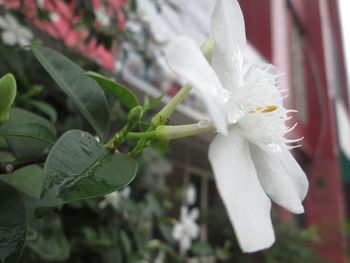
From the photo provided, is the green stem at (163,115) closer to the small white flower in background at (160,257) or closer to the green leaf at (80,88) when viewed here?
the green leaf at (80,88)

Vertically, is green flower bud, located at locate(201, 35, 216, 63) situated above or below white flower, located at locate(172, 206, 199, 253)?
above

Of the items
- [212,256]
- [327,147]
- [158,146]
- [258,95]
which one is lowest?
[327,147]

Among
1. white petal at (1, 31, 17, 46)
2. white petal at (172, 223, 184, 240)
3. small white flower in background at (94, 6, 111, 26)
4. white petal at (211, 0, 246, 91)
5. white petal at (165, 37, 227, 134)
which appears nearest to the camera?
white petal at (165, 37, 227, 134)

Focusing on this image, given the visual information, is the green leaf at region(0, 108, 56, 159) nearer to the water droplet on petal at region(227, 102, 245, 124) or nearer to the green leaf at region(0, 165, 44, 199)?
the green leaf at region(0, 165, 44, 199)

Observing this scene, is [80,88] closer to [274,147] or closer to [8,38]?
[274,147]

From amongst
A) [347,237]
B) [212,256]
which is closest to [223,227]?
[212,256]

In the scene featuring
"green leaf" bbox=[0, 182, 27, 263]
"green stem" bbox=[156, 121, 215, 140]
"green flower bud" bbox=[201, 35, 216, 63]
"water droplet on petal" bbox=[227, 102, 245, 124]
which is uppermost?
"green flower bud" bbox=[201, 35, 216, 63]

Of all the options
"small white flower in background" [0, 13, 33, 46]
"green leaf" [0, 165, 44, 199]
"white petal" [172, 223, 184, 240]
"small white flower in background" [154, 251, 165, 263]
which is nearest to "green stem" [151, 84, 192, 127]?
"green leaf" [0, 165, 44, 199]

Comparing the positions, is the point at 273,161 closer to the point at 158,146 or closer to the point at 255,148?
the point at 255,148
